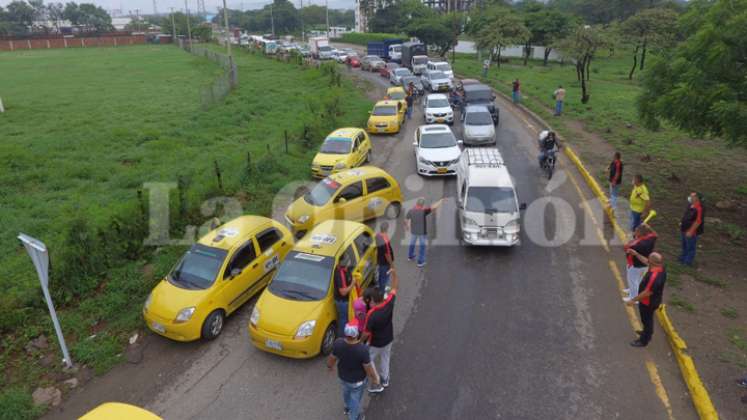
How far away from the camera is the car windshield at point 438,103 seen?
25.0 meters

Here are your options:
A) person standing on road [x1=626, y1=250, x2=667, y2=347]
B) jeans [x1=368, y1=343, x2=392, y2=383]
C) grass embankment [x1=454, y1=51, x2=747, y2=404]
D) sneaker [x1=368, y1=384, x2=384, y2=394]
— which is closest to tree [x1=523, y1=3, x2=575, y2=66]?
grass embankment [x1=454, y1=51, x2=747, y2=404]

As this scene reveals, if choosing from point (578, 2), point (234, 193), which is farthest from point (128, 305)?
point (578, 2)

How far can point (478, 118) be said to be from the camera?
20.7m

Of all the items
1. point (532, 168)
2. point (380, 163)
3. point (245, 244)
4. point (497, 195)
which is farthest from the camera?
point (380, 163)

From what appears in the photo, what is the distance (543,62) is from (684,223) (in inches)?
2021

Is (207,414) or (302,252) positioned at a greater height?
(302,252)

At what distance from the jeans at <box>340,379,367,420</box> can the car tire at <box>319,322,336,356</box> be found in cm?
166

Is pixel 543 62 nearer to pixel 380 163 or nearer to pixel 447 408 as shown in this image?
pixel 380 163

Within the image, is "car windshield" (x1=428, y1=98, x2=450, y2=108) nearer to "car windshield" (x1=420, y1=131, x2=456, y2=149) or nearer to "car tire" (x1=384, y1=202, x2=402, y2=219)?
"car windshield" (x1=420, y1=131, x2=456, y2=149)

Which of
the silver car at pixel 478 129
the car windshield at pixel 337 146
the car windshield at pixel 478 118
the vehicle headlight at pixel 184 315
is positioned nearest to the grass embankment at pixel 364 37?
the car windshield at pixel 478 118

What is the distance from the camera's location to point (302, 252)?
8.80 meters

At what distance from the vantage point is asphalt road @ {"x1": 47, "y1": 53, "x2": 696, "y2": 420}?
6855 millimetres

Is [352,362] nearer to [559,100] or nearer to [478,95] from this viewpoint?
[478,95]

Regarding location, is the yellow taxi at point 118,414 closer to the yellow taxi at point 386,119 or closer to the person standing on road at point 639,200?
the person standing on road at point 639,200
